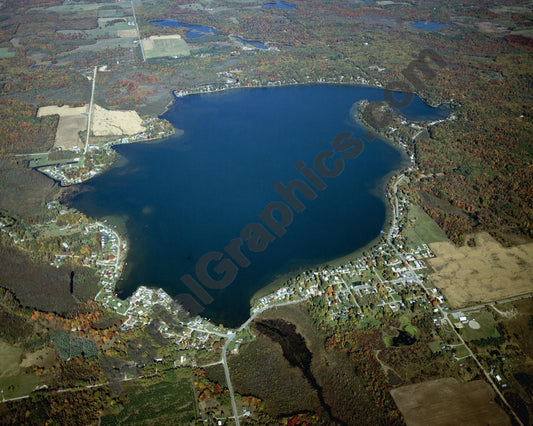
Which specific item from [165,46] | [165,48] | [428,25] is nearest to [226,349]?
[165,48]

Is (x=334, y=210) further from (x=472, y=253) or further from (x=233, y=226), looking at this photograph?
(x=472, y=253)

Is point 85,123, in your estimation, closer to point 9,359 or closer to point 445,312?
point 9,359

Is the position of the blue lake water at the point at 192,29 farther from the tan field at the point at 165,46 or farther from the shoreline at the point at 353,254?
the shoreline at the point at 353,254

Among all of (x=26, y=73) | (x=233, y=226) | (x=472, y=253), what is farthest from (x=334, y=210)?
(x=26, y=73)

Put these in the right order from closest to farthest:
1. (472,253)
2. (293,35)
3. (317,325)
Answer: (317,325), (472,253), (293,35)

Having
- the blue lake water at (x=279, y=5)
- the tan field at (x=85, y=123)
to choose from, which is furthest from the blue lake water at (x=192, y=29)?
the tan field at (x=85, y=123)

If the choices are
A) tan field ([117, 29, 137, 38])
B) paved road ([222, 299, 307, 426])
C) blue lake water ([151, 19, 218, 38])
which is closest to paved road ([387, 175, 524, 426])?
paved road ([222, 299, 307, 426])
